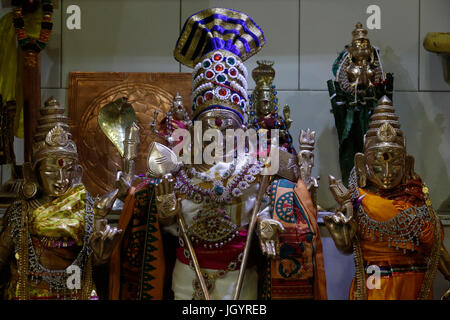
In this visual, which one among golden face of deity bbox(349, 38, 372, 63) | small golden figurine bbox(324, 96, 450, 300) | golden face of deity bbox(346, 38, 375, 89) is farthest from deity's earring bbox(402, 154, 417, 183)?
golden face of deity bbox(349, 38, 372, 63)

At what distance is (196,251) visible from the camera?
11.2ft

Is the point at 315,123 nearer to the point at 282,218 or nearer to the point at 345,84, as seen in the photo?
the point at 345,84

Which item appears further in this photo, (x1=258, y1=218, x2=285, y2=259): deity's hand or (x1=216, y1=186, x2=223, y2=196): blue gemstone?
(x1=216, y1=186, x2=223, y2=196): blue gemstone

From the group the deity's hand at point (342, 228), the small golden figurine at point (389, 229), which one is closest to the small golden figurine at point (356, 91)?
the small golden figurine at point (389, 229)

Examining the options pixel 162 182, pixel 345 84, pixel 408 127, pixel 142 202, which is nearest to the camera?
pixel 162 182

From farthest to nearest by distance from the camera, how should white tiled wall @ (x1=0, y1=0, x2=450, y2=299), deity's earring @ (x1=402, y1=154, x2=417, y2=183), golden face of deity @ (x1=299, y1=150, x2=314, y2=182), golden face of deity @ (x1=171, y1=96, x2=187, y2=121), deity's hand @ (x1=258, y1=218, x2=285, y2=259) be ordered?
1. white tiled wall @ (x1=0, y1=0, x2=450, y2=299)
2. golden face of deity @ (x1=171, y1=96, x2=187, y2=121)
3. golden face of deity @ (x1=299, y1=150, x2=314, y2=182)
4. deity's earring @ (x1=402, y1=154, x2=417, y2=183)
5. deity's hand @ (x1=258, y1=218, x2=285, y2=259)

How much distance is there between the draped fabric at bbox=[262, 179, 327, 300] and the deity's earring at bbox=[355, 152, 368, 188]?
0.36 m

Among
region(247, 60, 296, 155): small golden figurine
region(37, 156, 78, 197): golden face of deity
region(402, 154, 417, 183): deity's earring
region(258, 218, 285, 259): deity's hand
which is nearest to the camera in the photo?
region(258, 218, 285, 259): deity's hand

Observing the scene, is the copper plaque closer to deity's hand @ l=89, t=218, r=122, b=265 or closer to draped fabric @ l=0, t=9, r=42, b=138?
draped fabric @ l=0, t=9, r=42, b=138

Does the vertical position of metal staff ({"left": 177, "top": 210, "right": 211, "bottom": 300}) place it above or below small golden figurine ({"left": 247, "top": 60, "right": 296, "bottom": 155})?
below

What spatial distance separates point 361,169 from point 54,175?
1752 mm

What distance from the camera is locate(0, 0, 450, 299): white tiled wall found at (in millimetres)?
4934

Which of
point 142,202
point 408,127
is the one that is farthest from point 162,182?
point 408,127

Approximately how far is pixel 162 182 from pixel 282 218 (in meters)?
0.69
